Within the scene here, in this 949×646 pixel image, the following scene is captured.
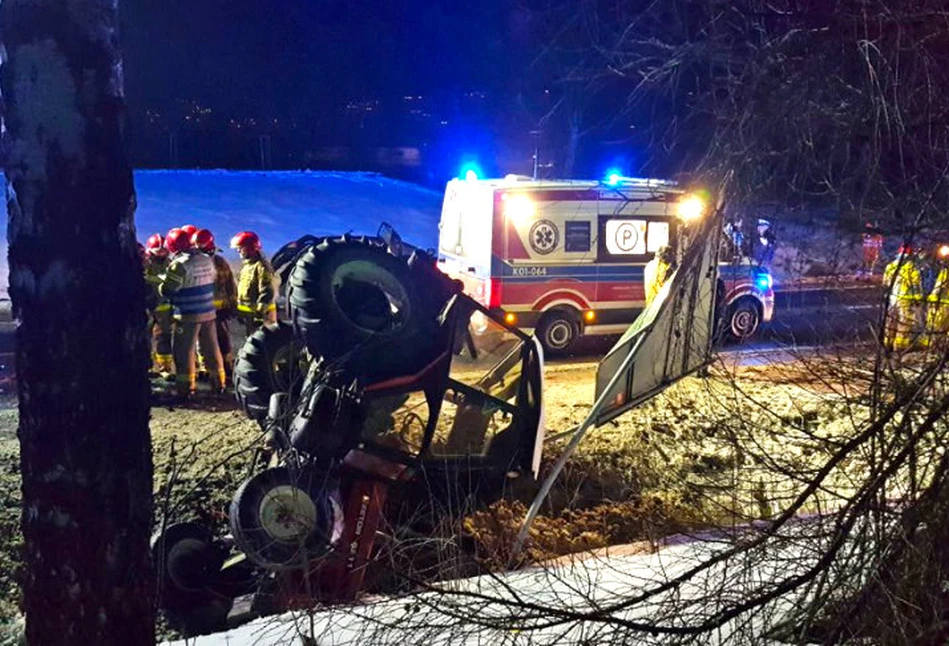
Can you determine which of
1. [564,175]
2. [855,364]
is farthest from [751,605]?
[564,175]

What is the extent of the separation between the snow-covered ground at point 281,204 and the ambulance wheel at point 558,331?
10320mm

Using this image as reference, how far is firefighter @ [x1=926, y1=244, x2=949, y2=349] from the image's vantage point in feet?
10.9

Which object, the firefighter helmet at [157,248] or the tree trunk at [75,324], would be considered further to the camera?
the firefighter helmet at [157,248]

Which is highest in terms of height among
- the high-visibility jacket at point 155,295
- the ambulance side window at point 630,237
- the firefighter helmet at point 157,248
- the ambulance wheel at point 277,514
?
the ambulance side window at point 630,237

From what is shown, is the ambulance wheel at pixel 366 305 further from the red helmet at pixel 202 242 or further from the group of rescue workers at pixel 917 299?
the red helmet at pixel 202 242

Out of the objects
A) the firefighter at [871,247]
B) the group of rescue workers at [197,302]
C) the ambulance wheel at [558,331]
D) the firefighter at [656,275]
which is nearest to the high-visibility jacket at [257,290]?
the group of rescue workers at [197,302]

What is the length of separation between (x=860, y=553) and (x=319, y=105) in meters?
26.6

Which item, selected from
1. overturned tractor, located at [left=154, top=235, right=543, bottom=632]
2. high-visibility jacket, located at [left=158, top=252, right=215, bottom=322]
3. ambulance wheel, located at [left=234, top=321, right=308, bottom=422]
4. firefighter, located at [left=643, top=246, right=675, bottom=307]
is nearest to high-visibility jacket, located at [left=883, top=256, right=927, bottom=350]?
overturned tractor, located at [left=154, top=235, right=543, bottom=632]

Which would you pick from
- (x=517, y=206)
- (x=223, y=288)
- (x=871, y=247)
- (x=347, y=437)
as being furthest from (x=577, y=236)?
(x=871, y=247)

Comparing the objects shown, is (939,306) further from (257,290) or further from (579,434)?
(257,290)

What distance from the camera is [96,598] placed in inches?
110

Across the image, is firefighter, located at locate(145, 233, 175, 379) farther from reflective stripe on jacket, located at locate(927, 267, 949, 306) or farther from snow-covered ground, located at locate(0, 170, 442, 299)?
snow-covered ground, located at locate(0, 170, 442, 299)

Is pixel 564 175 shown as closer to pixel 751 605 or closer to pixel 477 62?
pixel 477 62

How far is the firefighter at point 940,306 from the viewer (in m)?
3.32
